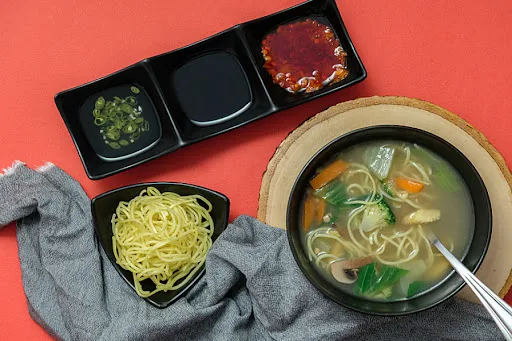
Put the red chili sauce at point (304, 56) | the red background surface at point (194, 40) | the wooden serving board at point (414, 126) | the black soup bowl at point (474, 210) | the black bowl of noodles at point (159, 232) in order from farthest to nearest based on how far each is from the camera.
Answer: the red background surface at point (194, 40)
the red chili sauce at point (304, 56)
the black bowl of noodles at point (159, 232)
the wooden serving board at point (414, 126)
the black soup bowl at point (474, 210)

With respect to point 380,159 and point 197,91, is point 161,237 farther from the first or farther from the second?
point 380,159

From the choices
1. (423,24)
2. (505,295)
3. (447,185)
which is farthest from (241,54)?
(505,295)

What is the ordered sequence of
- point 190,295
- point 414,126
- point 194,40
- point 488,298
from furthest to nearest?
point 194,40
point 190,295
point 414,126
point 488,298

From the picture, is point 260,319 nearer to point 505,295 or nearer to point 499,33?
point 505,295

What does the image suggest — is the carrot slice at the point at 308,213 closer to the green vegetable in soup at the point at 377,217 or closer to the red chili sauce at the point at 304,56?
the green vegetable in soup at the point at 377,217

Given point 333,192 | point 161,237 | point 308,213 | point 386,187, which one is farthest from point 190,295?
point 386,187

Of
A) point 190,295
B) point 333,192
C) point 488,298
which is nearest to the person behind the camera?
point 488,298

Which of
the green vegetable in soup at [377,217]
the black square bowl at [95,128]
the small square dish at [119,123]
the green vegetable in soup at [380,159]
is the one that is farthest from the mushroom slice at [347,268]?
the small square dish at [119,123]
